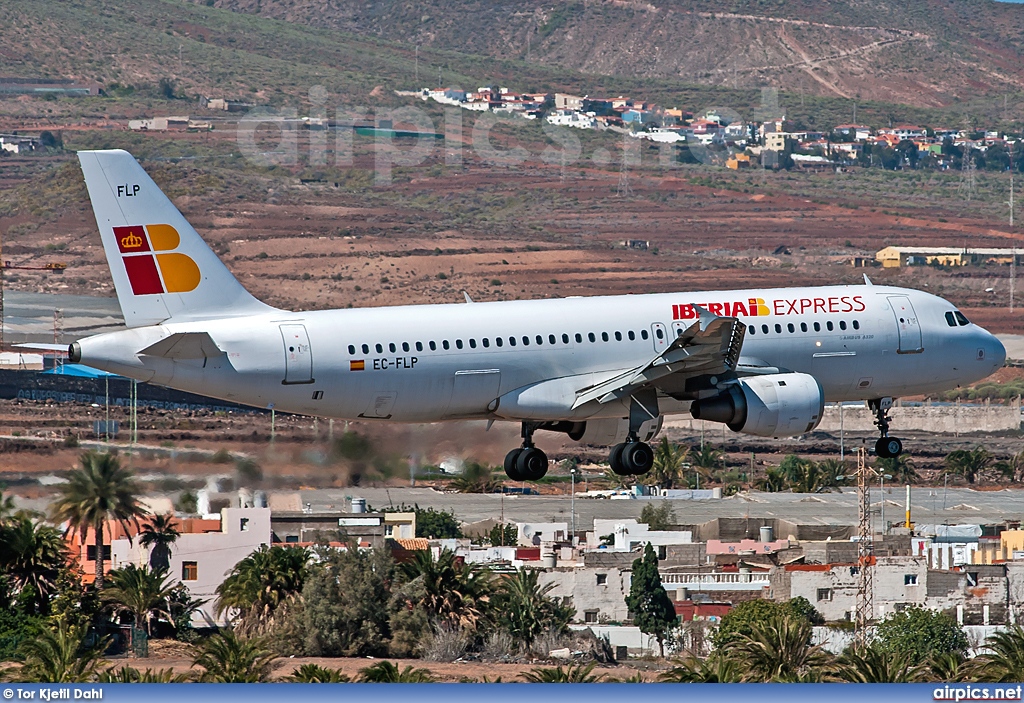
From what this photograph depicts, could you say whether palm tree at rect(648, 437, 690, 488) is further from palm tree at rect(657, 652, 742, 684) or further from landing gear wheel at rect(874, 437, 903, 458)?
landing gear wheel at rect(874, 437, 903, 458)

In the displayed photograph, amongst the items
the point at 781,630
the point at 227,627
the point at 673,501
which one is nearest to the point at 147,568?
the point at 227,627

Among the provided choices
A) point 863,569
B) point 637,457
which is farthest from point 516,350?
point 863,569

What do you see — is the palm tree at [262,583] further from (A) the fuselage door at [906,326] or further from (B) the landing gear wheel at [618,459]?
(A) the fuselage door at [906,326]

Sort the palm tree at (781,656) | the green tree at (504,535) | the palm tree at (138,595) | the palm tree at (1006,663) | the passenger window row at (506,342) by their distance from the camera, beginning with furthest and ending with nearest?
the green tree at (504,535), the palm tree at (138,595), the palm tree at (781,656), the palm tree at (1006,663), the passenger window row at (506,342)

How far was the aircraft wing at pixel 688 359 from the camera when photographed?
4919 cm

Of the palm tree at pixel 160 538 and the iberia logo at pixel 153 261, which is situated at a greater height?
the iberia logo at pixel 153 261

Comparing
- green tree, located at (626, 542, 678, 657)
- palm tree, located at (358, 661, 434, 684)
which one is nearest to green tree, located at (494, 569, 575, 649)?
green tree, located at (626, 542, 678, 657)

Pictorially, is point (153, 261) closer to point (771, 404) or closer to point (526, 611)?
point (771, 404)

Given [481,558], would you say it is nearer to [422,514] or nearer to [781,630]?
[422,514]

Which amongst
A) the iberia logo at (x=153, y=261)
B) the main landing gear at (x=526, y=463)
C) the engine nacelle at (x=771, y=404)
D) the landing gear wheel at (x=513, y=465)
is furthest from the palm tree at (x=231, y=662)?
the engine nacelle at (x=771, y=404)

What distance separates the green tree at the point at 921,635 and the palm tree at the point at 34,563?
122 ft

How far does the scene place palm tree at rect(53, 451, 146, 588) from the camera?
198ft

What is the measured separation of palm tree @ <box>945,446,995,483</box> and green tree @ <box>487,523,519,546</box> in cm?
4208

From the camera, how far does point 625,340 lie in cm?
5100
